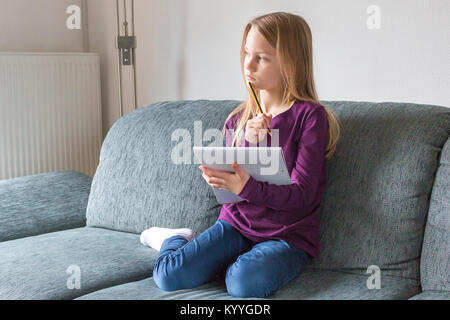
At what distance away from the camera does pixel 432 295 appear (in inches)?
57.5

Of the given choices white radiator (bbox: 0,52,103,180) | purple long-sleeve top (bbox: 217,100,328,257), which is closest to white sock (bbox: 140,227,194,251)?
purple long-sleeve top (bbox: 217,100,328,257)

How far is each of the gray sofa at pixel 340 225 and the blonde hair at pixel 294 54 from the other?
0.06 metres

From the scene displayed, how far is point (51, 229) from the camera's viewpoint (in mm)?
2182

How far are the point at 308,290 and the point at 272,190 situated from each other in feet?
0.87

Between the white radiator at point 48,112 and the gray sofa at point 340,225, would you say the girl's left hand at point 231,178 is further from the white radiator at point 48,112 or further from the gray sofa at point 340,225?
the white radiator at point 48,112

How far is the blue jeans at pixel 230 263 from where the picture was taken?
1509 mm

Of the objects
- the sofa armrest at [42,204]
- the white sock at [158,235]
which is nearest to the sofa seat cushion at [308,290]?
the white sock at [158,235]

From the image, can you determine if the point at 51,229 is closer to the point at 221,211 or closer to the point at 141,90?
the point at 221,211

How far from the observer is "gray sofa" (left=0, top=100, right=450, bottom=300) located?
155 centimetres

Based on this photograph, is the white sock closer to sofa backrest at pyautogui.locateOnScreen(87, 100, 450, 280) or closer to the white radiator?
sofa backrest at pyautogui.locateOnScreen(87, 100, 450, 280)

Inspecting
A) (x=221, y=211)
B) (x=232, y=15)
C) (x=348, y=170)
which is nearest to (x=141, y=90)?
(x=232, y=15)

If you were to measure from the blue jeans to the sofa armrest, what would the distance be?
25.2 inches

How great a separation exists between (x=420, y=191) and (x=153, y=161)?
36.0 inches
